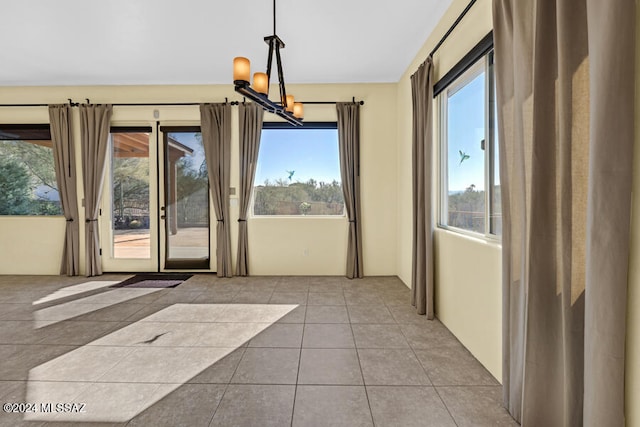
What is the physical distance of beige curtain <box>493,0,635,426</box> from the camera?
1116mm

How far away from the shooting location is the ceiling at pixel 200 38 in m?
3.08

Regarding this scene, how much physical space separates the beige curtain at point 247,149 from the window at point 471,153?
271 cm

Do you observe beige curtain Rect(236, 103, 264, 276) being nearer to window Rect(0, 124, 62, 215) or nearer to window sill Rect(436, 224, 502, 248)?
window sill Rect(436, 224, 502, 248)

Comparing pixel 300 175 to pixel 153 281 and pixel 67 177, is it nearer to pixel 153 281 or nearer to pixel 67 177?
pixel 153 281

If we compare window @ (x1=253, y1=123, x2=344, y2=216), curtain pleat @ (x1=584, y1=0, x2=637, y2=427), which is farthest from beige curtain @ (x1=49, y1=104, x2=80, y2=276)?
curtain pleat @ (x1=584, y1=0, x2=637, y2=427)

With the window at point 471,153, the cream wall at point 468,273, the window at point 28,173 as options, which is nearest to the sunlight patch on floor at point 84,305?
the window at point 28,173

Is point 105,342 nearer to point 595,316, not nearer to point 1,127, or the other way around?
point 595,316

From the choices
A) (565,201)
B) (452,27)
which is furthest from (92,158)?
(565,201)

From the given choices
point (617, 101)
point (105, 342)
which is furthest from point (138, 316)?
point (617, 101)

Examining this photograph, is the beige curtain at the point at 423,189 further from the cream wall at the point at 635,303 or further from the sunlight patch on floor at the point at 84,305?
the sunlight patch on floor at the point at 84,305

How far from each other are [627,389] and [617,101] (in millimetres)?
1035

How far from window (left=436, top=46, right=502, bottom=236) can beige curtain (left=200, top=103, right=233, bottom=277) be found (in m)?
3.13

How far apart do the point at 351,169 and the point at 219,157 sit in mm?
2036

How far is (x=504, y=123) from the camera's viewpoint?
1.93 m
